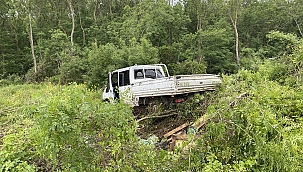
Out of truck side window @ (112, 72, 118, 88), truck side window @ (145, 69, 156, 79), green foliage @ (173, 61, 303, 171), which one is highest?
truck side window @ (145, 69, 156, 79)

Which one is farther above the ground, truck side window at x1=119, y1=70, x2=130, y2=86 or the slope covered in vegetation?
truck side window at x1=119, y1=70, x2=130, y2=86

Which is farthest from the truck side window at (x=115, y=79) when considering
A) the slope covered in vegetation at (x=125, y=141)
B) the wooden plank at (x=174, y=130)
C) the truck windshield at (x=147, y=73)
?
the slope covered in vegetation at (x=125, y=141)

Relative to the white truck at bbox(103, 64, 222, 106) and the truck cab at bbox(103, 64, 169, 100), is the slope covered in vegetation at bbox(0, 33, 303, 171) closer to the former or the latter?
the white truck at bbox(103, 64, 222, 106)

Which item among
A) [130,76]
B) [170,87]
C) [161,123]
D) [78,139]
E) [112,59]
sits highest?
[112,59]

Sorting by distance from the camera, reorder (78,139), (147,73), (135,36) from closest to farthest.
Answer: (78,139), (147,73), (135,36)

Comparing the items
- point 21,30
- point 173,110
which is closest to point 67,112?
point 173,110

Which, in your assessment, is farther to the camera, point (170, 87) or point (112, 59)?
point (112, 59)

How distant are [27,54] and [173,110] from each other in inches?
1016

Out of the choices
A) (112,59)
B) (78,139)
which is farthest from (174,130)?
(112,59)

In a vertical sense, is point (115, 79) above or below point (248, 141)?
above

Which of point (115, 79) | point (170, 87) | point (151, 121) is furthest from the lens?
point (115, 79)

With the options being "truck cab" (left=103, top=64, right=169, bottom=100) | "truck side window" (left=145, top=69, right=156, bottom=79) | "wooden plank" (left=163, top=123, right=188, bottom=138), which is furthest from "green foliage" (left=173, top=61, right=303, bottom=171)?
"truck side window" (left=145, top=69, right=156, bottom=79)

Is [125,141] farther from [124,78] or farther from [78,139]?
[124,78]

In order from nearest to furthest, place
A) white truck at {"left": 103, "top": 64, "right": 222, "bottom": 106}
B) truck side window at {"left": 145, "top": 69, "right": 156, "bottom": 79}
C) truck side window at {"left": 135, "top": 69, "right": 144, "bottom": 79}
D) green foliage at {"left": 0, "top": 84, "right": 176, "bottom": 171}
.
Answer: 1. green foliage at {"left": 0, "top": 84, "right": 176, "bottom": 171}
2. white truck at {"left": 103, "top": 64, "right": 222, "bottom": 106}
3. truck side window at {"left": 135, "top": 69, "right": 144, "bottom": 79}
4. truck side window at {"left": 145, "top": 69, "right": 156, "bottom": 79}
